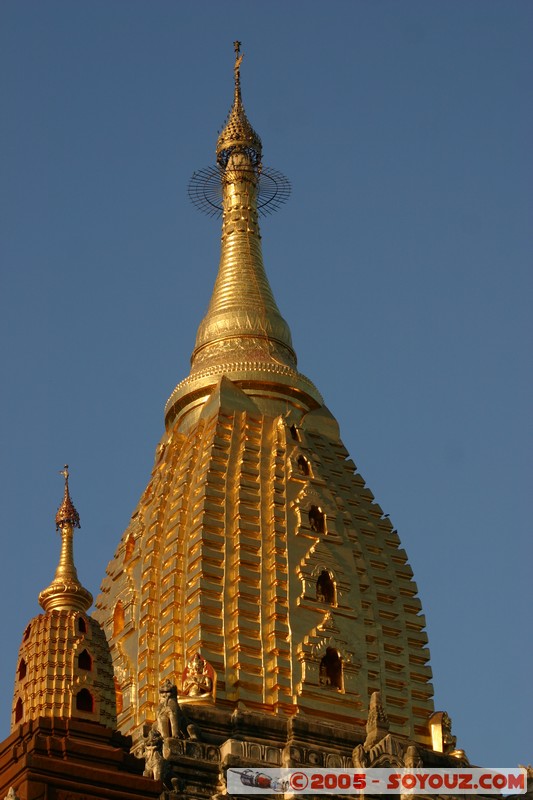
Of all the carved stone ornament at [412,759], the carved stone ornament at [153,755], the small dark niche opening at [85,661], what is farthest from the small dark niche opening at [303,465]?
the small dark niche opening at [85,661]

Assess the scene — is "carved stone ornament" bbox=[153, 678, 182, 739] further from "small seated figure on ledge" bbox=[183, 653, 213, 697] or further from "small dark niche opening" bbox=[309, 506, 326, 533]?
"small dark niche opening" bbox=[309, 506, 326, 533]

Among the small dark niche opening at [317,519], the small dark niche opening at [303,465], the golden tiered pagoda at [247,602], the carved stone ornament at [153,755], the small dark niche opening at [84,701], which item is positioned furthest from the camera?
the small dark niche opening at [303,465]

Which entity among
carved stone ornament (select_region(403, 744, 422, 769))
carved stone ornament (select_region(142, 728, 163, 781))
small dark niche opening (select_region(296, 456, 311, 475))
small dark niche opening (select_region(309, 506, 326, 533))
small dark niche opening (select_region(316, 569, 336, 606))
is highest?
small dark niche opening (select_region(296, 456, 311, 475))

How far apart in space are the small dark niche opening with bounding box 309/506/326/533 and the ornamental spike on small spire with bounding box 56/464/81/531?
332 inches

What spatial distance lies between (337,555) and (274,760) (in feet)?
31.7

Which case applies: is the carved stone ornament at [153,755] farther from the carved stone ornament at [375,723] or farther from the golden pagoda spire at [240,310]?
the golden pagoda spire at [240,310]

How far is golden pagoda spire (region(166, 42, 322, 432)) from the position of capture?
86.4m

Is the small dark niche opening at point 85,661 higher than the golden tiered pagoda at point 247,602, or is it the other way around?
the golden tiered pagoda at point 247,602

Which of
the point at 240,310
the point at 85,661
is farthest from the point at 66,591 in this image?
the point at 240,310

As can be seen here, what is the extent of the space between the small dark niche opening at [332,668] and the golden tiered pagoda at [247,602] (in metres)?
0.04

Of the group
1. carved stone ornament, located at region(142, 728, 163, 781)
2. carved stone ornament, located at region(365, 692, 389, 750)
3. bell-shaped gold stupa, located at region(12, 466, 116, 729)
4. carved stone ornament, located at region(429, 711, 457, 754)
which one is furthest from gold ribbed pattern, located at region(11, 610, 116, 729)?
carved stone ornament, located at region(429, 711, 457, 754)

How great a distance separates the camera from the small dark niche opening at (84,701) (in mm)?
65562

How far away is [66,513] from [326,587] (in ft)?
29.2

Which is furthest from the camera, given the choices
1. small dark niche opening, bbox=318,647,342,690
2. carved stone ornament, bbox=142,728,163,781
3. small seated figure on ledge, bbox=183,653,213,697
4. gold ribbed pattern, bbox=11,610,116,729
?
small dark niche opening, bbox=318,647,342,690
